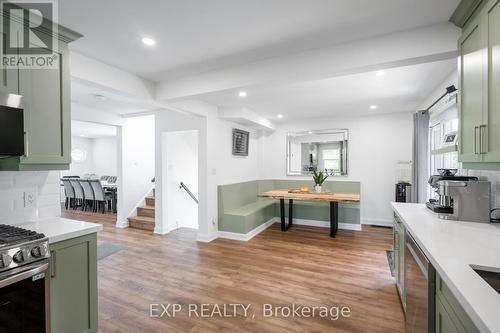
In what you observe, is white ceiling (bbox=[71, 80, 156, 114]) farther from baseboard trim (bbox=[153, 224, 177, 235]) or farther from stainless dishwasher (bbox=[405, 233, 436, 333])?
stainless dishwasher (bbox=[405, 233, 436, 333])

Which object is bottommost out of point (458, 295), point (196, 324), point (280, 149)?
point (196, 324)

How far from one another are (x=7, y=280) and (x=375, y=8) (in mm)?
2862

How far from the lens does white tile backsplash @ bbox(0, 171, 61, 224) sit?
1.87 m

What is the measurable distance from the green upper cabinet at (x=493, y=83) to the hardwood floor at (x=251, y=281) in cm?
160

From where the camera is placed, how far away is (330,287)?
2.67m

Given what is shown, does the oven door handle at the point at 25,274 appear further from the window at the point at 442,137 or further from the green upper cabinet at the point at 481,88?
the window at the point at 442,137

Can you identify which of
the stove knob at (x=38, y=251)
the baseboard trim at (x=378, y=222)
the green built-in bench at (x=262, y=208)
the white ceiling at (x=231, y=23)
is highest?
the white ceiling at (x=231, y=23)

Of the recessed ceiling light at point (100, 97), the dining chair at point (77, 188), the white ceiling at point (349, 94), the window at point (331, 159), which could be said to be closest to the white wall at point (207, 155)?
the white ceiling at point (349, 94)

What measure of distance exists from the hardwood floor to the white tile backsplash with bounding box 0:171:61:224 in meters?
1.09

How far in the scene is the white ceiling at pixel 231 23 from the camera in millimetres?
1682

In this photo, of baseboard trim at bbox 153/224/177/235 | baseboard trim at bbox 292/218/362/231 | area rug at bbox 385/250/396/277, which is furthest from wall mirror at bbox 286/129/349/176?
baseboard trim at bbox 153/224/177/235

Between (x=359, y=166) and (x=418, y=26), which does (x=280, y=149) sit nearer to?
(x=359, y=166)

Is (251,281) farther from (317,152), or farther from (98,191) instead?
(98,191)

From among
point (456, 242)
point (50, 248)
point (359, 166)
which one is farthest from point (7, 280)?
point (359, 166)
